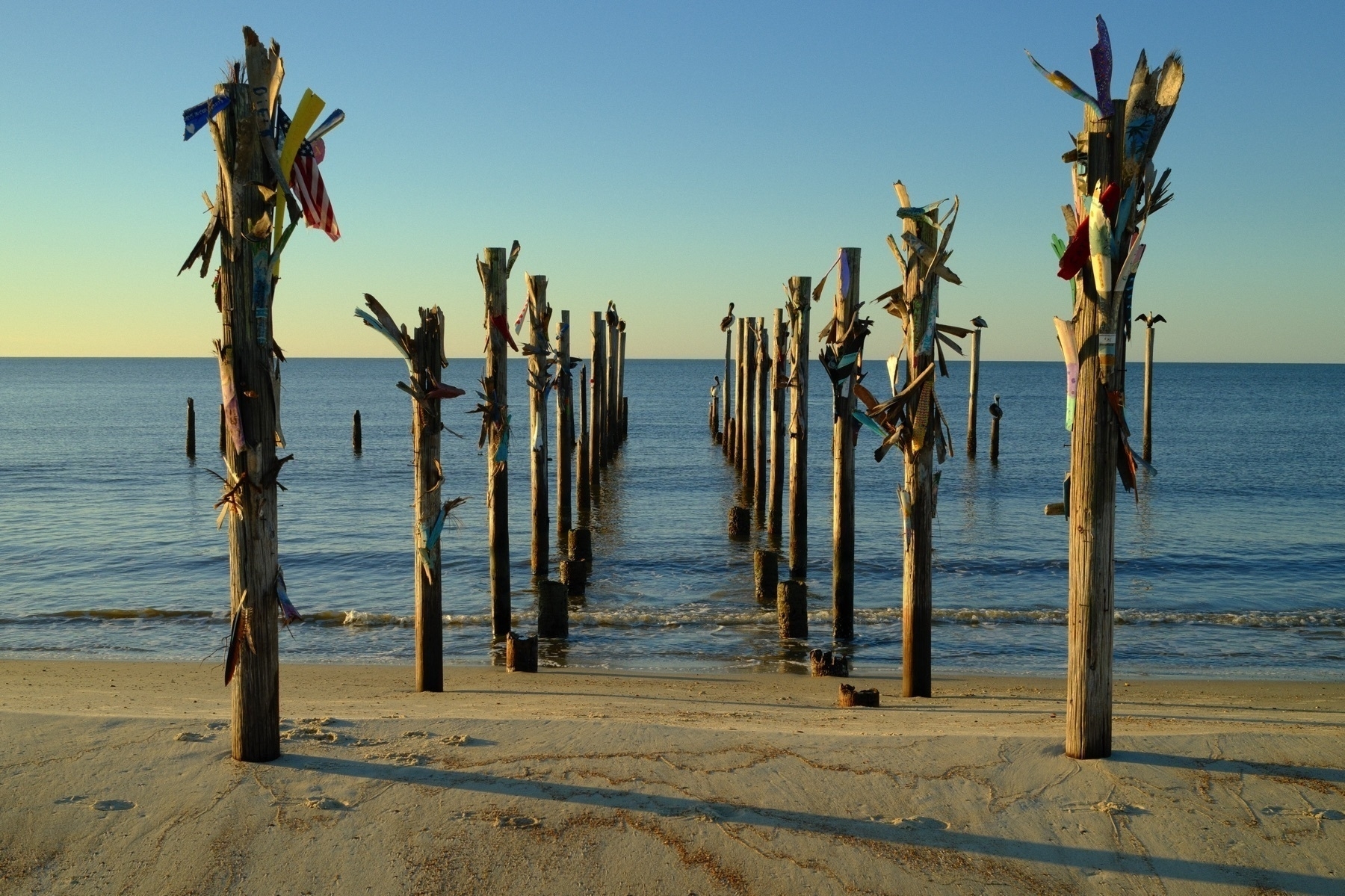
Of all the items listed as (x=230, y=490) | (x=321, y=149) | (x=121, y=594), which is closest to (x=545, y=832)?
(x=230, y=490)

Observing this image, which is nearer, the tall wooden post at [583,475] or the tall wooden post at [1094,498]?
the tall wooden post at [1094,498]

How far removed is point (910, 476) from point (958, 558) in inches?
425

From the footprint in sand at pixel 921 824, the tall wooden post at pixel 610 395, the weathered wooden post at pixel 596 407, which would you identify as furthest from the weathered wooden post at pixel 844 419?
the tall wooden post at pixel 610 395

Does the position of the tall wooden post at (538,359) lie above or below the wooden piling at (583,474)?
above

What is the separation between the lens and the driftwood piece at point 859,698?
7941 mm

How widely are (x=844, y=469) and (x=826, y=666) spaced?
198cm

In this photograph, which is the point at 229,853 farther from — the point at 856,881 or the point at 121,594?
the point at 121,594

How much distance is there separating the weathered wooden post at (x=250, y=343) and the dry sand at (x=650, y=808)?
20.2 inches

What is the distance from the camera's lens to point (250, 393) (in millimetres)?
4820

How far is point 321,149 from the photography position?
5.09 metres

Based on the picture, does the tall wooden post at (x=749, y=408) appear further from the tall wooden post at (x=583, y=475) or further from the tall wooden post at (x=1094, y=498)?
the tall wooden post at (x=1094, y=498)

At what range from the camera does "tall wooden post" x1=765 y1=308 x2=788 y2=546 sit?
16.4 metres

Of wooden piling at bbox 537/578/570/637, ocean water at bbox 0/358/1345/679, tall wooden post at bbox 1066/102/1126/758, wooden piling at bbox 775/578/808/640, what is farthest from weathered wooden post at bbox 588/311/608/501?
tall wooden post at bbox 1066/102/1126/758

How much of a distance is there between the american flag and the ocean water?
325 cm
